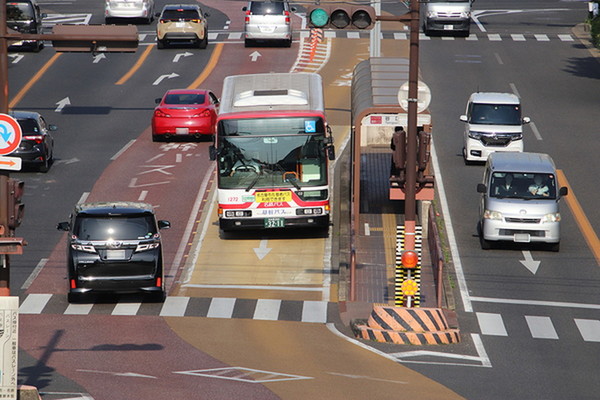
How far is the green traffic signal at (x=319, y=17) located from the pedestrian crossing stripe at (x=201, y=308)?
6.05 m

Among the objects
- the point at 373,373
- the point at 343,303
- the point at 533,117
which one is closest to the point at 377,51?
the point at 533,117

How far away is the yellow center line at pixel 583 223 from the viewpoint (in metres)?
31.5

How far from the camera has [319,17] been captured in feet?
72.7

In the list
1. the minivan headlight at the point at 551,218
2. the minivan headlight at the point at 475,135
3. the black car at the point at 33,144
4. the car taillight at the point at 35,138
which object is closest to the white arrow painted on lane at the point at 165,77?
the black car at the point at 33,144

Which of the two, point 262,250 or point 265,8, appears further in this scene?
point 265,8

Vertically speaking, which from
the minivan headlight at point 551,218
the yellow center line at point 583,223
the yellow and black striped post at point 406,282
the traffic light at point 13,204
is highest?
the traffic light at point 13,204

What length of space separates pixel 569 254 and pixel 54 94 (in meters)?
25.4

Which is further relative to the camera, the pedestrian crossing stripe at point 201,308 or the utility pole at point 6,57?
the pedestrian crossing stripe at point 201,308

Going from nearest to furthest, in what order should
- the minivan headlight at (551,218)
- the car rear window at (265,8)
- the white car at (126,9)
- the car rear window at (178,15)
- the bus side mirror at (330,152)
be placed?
the bus side mirror at (330,152) → the minivan headlight at (551,218) → the car rear window at (265,8) → the car rear window at (178,15) → the white car at (126,9)

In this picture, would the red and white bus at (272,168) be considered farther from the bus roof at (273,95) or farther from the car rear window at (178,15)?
the car rear window at (178,15)

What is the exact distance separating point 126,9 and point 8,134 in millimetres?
46337

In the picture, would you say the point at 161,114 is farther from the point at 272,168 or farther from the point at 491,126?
the point at 272,168

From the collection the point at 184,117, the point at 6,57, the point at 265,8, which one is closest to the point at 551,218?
the point at 184,117

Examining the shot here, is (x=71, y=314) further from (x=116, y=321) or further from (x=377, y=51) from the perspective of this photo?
(x=377, y=51)
